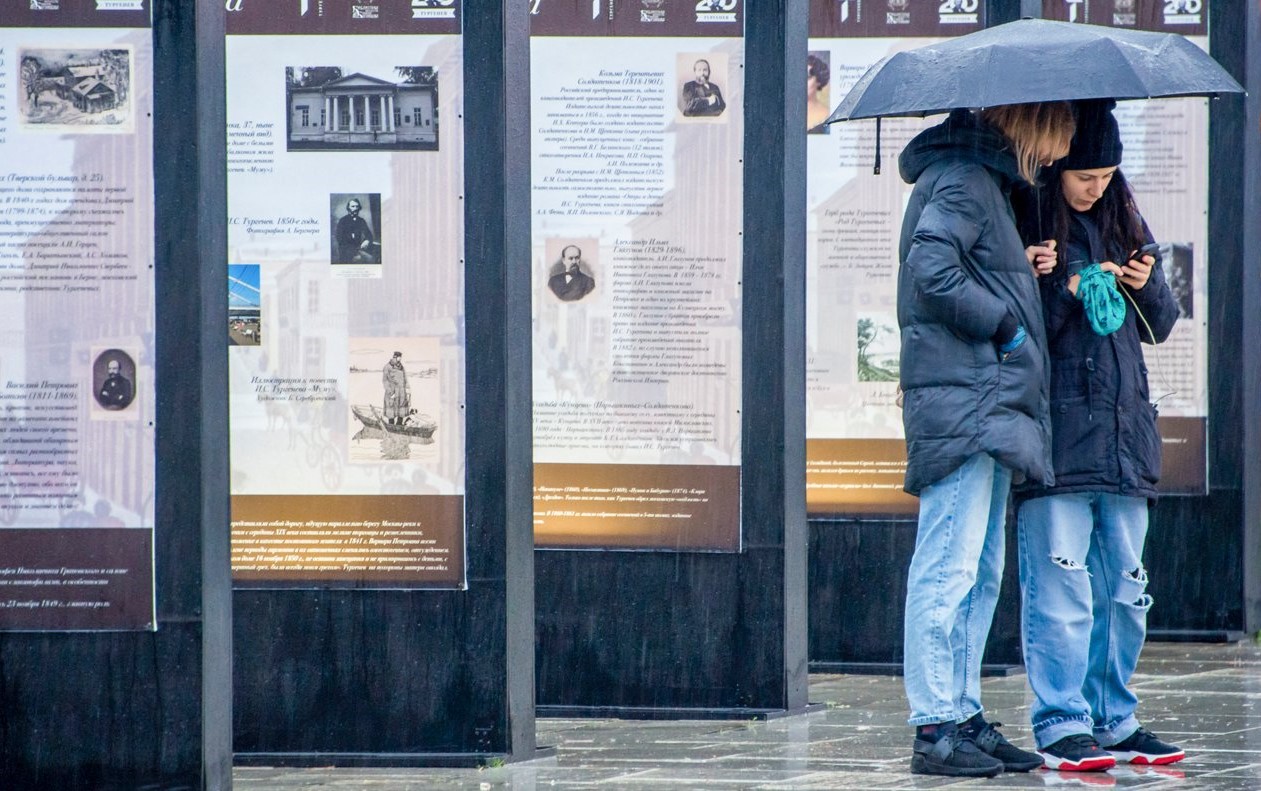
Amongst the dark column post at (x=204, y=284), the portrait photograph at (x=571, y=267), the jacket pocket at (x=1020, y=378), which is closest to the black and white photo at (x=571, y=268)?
the portrait photograph at (x=571, y=267)

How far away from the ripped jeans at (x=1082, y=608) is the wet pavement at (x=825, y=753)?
0.19 m

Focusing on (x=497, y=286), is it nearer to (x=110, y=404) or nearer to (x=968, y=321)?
(x=110, y=404)

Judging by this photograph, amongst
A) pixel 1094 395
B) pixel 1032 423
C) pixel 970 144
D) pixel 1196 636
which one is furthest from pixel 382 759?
pixel 1196 636

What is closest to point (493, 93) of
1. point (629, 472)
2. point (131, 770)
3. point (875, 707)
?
point (629, 472)

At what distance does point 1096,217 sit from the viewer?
624cm

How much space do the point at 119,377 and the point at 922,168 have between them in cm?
231

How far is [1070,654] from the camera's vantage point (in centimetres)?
605

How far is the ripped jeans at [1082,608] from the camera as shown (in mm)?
6059

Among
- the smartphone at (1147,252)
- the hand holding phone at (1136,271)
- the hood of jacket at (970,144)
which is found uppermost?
the hood of jacket at (970,144)

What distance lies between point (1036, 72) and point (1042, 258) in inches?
23.9

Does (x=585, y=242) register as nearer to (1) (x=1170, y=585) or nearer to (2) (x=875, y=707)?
(2) (x=875, y=707)

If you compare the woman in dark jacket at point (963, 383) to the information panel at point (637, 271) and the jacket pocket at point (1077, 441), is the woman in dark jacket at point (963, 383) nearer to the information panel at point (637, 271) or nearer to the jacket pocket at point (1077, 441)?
the jacket pocket at point (1077, 441)

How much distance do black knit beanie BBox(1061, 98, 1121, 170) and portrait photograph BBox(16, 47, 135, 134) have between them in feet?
8.63

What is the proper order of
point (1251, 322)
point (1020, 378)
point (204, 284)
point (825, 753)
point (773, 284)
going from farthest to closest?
1. point (1251, 322)
2. point (773, 284)
3. point (825, 753)
4. point (1020, 378)
5. point (204, 284)
